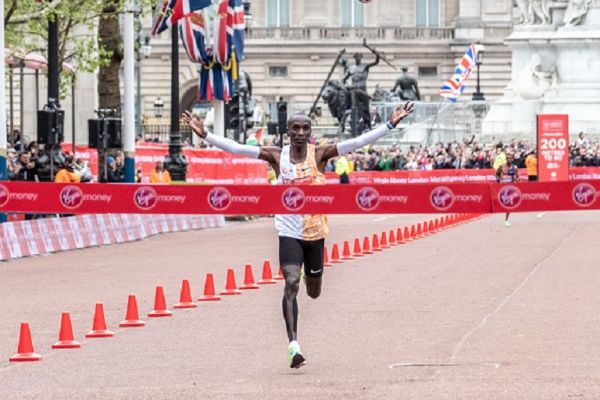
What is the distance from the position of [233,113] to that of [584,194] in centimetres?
3943

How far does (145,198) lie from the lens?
20.1 meters

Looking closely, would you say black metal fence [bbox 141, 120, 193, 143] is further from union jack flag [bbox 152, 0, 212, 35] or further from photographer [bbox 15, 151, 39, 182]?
photographer [bbox 15, 151, 39, 182]

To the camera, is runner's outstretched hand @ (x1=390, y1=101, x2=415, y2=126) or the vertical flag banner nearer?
runner's outstretched hand @ (x1=390, y1=101, x2=415, y2=126)

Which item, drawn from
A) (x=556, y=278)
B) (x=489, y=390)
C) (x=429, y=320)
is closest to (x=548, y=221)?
(x=556, y=278)

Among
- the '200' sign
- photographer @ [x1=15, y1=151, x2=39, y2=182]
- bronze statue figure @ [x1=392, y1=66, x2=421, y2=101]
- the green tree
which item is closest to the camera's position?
photographer @ [x1=15, y1=151, x2=39, y2=182]

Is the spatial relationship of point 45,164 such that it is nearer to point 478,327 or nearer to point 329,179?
point 478,327

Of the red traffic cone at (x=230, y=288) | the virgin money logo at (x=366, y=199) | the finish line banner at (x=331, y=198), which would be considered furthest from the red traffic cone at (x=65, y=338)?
the red traffic cone at (x=230, y=288)

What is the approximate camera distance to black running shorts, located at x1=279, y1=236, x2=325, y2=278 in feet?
52.2

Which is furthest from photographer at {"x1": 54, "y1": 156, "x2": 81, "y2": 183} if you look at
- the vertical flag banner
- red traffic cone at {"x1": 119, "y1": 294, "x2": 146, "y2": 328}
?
red traffic cone at {"x1": 119, "y1": 294, "x2": 146, "y2": 328}

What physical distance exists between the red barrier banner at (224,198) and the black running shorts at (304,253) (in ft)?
3.00

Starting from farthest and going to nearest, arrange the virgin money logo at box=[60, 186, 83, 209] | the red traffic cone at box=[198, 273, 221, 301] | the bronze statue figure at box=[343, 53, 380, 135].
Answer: the bronze statue figure at box=[343, 53, 380, 135], the red traffic cone at box=[198, 273, 221, 301], the virgin money logo at box=[60, 186, 83, 209]

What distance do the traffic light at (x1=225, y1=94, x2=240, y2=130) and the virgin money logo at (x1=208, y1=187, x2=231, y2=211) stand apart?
3607 centimetres

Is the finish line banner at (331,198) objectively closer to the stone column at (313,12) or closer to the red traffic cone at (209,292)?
the red traffic cone at (209,292)

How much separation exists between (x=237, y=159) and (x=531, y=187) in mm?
35330
